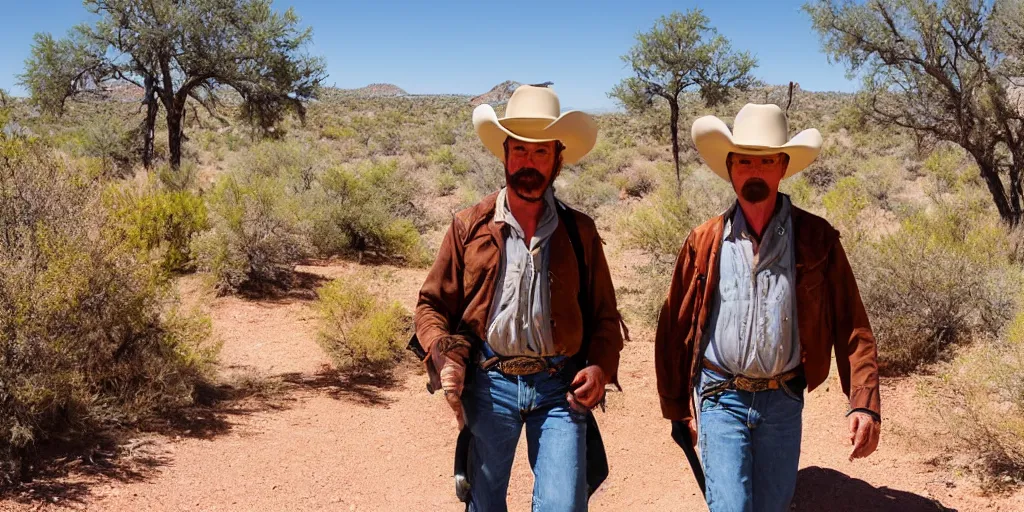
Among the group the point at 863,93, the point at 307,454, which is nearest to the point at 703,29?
the point at 863,93

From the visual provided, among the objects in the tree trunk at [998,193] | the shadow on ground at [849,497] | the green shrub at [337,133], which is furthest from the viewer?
the green shrub at [337,133]

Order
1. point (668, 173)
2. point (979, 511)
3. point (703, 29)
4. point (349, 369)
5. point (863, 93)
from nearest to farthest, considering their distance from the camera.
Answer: point (979, 511) < point (349, 369) < point (863, 93) < point (668, 173) < point (703, 29)

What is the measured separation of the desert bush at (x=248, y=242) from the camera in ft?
30.7

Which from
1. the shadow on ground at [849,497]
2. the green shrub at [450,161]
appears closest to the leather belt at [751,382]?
the shadow on ground at [849,497]

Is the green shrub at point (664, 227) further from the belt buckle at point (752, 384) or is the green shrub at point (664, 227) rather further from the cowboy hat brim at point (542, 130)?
the belt buckle at point (752, 384)

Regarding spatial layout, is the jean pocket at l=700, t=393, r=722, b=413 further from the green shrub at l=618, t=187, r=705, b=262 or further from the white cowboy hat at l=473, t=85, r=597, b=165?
the green shrub at l=618, t=187, r=705, b=262

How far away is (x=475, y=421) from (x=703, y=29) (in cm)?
2045

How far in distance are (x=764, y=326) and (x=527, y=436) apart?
90 centimetres

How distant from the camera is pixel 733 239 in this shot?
105 inches

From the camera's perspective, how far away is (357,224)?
39.5 ft

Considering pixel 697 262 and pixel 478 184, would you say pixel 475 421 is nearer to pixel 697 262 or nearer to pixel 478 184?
pixel 697 262

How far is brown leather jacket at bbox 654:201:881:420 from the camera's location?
2.56 metres

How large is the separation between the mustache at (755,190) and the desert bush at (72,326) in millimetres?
4178

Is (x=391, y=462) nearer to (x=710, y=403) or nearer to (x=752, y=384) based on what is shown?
(x=710, y=403)
